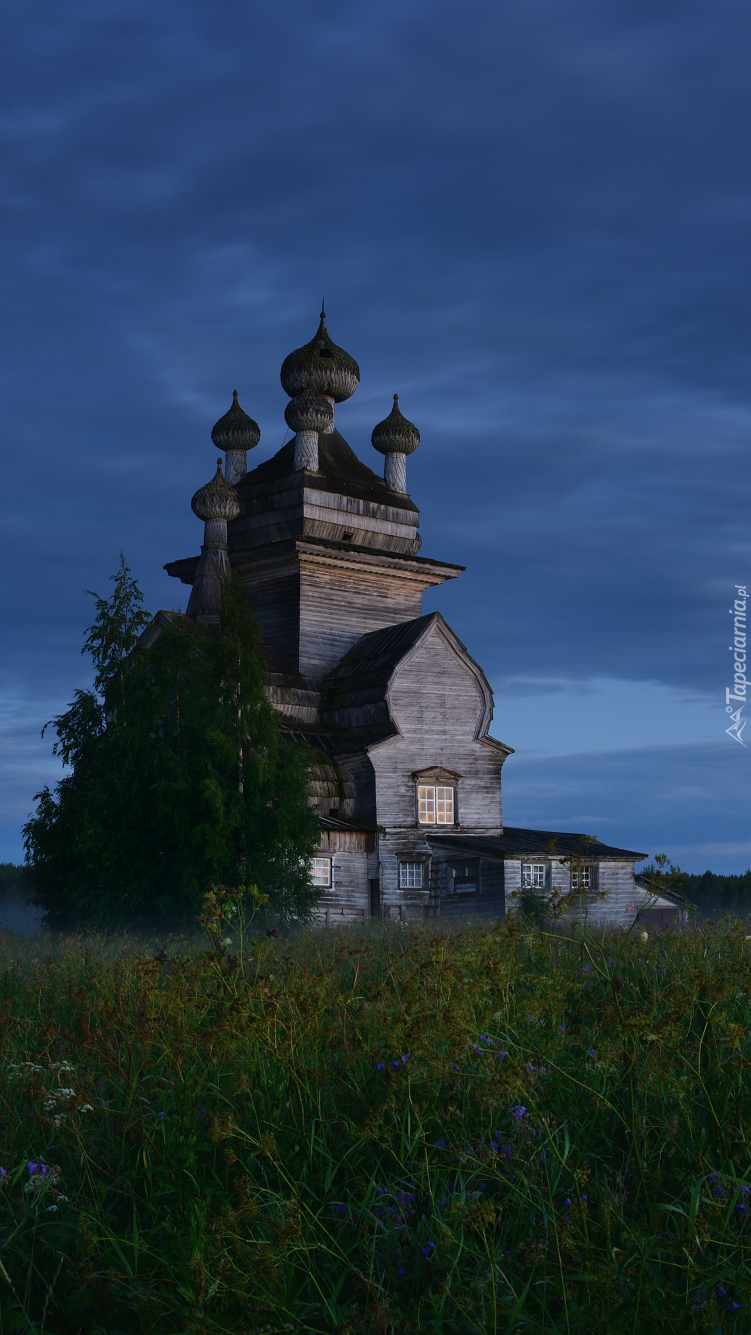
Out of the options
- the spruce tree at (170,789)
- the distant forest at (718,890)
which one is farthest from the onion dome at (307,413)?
the distant forest at (718,890)

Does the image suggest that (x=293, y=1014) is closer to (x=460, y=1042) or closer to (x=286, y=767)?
(x=460, y=1042)

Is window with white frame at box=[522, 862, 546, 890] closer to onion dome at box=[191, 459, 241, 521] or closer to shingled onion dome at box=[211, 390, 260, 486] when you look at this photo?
onion dome at box=[191, 459, 241, 521]

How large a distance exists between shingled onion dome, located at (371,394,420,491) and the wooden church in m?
0.05

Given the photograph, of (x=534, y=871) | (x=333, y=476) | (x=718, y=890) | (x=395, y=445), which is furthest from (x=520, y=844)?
(x=718, y=890)

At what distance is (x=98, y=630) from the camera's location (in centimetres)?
2709

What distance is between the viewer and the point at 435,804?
32875 millimetres

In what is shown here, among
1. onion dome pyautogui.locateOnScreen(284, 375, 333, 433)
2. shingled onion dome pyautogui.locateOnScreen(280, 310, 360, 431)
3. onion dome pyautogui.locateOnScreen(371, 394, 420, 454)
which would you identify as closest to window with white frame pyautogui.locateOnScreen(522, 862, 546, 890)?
onion dome pyautogui.locateOnScreen(284, 375, 333, 433)

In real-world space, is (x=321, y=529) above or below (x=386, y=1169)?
above

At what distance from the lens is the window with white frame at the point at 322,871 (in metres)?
30.4

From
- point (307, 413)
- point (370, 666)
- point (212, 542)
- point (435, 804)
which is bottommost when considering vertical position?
point (435, 804)

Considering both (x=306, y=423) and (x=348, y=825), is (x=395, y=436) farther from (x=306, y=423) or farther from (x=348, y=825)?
(x=348, y=825)

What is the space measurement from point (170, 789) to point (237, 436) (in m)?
19.8

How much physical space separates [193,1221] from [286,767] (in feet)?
68.3

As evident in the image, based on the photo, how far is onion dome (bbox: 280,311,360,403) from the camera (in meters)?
40.4
